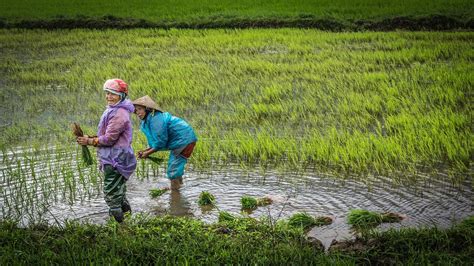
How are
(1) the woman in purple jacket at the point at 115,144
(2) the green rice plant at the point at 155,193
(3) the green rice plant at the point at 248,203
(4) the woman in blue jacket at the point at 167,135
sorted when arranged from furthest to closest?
(2) the green rice plant at the point at 155,193 → (4) the woman in blue jacket at the point at 167,135 → (3) the green rice plant at the point at 248,203 → (1) the woman in purple jacket at the point at 115,144

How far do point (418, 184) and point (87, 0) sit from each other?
14.9 m

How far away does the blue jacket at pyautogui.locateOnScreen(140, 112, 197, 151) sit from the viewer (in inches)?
197

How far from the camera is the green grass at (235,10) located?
46.2ft

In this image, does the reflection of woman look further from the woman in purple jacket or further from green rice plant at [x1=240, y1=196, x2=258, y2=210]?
the woman in purple jacket

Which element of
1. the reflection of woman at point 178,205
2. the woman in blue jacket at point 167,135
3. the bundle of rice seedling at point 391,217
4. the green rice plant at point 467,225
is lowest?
the reflection of woman at point 178,205

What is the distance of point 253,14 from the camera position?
1484 cm

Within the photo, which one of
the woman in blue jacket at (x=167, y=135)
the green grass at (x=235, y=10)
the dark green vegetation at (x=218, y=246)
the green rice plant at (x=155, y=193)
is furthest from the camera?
the green grass at (x=235, y=10)

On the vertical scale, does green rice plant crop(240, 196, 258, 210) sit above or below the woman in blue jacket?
below

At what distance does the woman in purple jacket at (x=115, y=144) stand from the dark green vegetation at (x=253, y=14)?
32.6 feet

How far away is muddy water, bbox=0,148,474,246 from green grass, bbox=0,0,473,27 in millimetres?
8985

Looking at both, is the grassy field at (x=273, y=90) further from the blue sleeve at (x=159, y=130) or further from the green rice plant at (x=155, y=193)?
the blue sleeve at (x=159, y=130)

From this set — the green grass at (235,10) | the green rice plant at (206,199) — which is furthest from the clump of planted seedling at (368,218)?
the green grass at (235,10)

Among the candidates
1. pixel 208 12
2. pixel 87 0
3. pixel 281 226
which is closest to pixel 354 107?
pixel 281 226

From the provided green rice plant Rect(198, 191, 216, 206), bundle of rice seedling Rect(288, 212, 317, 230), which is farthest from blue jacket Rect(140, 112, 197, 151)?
bundle of rice seedling Rect(288, 212, 317, 230)
